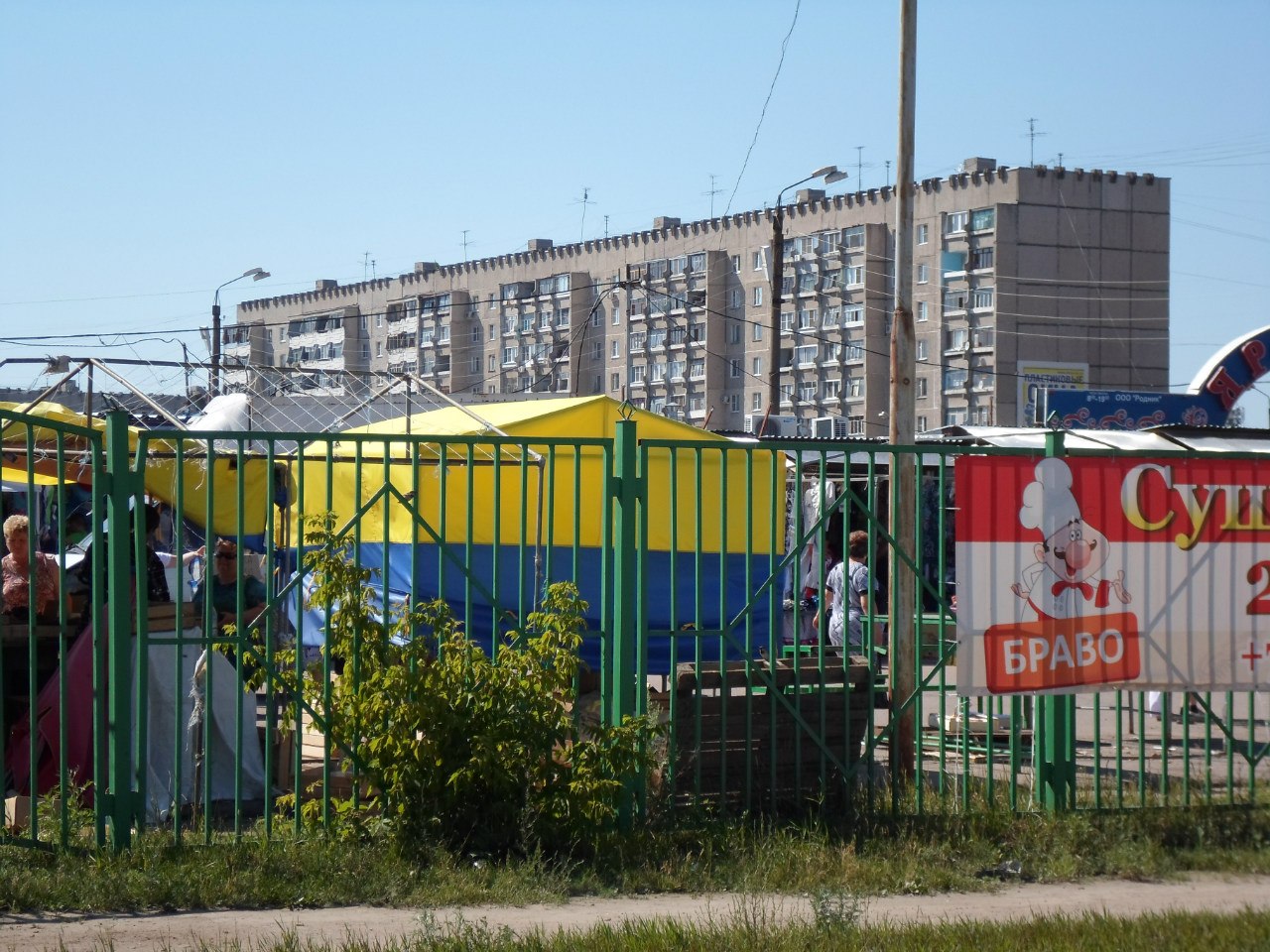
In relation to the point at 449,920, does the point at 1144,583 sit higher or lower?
higher

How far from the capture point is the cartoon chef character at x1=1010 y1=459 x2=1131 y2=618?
8117mm

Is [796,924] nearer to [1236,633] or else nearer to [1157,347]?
[1236,633]

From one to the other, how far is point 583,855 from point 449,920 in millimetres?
1219

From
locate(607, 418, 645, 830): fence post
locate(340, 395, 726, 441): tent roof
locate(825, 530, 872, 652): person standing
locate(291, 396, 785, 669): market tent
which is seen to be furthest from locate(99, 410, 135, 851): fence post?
locate(825, 530, 872, 652): person standing

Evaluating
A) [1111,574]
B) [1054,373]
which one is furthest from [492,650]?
[1054,373]

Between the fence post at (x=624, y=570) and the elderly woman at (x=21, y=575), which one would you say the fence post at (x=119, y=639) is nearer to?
the elderly woman at (x=21, y=575)

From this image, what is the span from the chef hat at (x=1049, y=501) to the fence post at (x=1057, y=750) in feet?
0.31

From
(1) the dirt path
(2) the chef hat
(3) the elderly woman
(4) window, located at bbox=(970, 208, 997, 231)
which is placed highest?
(4) window, located at bbox=(970, 208, 997, 231)

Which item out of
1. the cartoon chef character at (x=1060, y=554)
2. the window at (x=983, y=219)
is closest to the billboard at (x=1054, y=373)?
the window at (x=983, y=219)

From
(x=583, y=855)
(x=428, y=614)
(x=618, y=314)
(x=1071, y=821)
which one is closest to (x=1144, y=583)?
(x=1071, y=821)

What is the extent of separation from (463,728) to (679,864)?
1270 millimetres

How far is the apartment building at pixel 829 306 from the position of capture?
71.8 metres

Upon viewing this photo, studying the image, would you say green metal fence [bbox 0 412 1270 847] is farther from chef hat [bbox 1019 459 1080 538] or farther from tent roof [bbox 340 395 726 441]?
tent roof [bbox 340 395 726 441]

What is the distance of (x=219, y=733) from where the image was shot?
29.2ft
